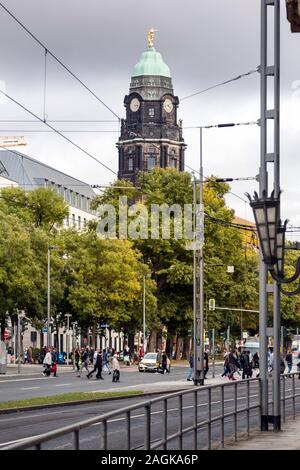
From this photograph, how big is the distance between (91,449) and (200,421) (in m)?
8.66

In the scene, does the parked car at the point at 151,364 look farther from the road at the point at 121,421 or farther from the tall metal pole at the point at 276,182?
the tall metal pole at the point at 276,182

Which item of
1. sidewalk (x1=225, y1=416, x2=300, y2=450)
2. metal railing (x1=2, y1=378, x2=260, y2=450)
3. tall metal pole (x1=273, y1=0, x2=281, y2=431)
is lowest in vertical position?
sidewalk (x1=225, y1=416, x2=300, y2=450)

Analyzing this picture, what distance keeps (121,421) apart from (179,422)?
465cm

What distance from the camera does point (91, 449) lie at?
455 inches

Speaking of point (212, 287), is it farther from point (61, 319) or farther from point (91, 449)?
point (91, 449)

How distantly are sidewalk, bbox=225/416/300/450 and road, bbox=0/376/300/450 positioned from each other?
38cm

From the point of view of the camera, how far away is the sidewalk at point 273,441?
20.6 m

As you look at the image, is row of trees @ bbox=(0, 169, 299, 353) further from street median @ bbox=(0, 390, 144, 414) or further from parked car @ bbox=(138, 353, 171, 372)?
street median @ bbox=(0, 390, 144, 414)

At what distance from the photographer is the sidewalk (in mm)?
20625

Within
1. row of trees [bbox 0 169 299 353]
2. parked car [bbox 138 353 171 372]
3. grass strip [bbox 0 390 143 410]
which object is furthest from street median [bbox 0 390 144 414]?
row of trees [bbox 0 169 299 353]

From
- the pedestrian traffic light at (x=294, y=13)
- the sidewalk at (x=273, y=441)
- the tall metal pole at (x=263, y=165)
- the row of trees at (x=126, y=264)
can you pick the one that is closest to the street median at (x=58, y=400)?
the tall metal pole at (x=263, y=165)

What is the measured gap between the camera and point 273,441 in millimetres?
22062

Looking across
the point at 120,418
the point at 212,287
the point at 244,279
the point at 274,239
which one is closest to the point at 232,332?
the point at 244,279
